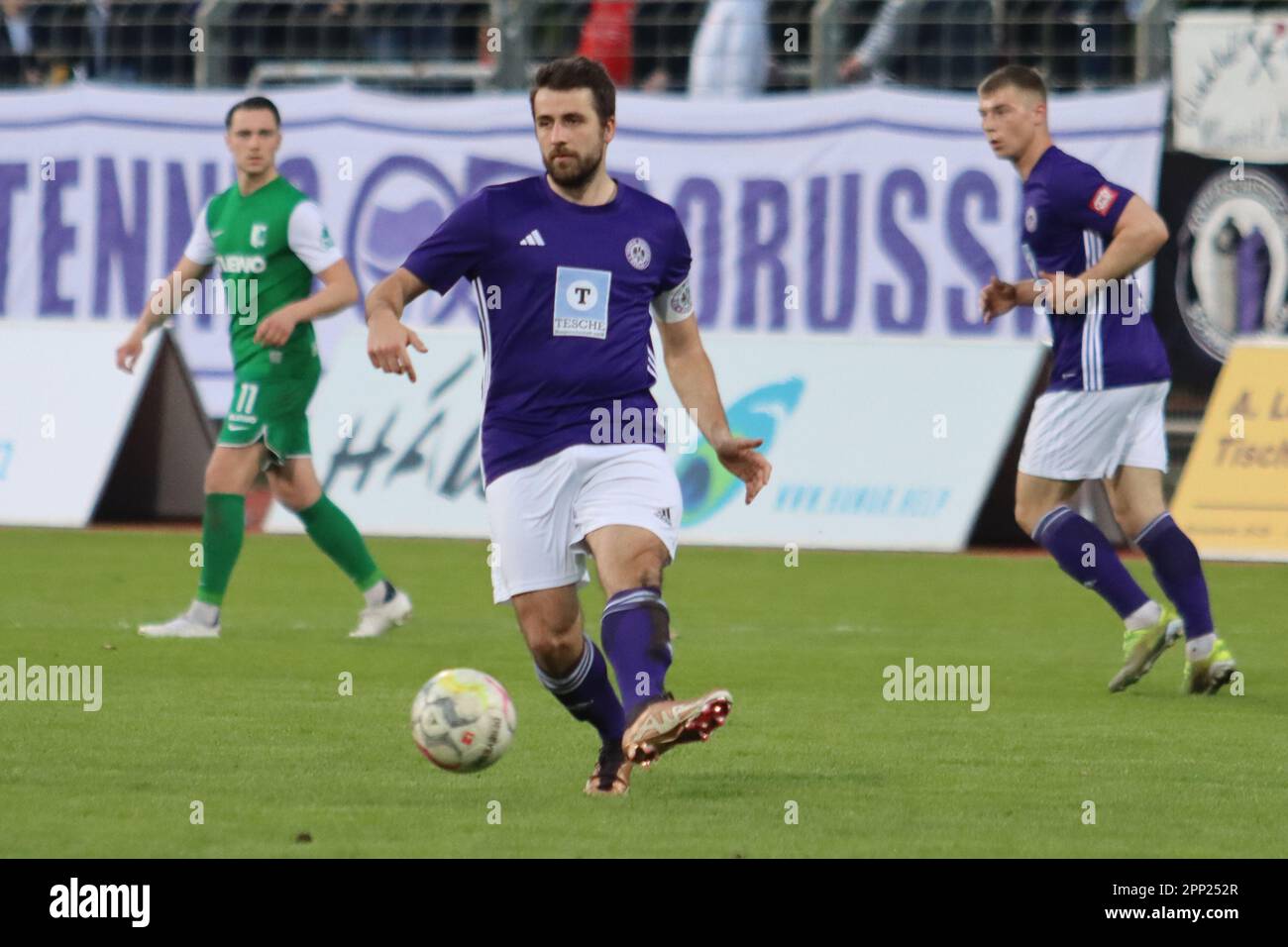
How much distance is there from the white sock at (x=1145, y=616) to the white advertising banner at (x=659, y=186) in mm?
6498

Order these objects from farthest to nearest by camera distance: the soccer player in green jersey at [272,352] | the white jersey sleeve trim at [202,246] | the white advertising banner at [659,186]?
the white advertising banner at [659,186]
the white jersey sleeve trim at [202,246]
the soccer player in green jersey at [272,352]

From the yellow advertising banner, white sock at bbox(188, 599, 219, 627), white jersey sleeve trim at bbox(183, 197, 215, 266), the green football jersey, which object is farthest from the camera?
the yellow advertising banner

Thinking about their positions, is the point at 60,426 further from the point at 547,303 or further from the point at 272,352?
the point at 547,303

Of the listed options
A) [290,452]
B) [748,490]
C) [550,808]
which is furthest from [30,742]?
[290,452]

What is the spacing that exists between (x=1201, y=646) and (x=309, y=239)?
15.0 ft

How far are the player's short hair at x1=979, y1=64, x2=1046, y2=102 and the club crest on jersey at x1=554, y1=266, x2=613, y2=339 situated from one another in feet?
11.1

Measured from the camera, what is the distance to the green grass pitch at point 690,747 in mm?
6441

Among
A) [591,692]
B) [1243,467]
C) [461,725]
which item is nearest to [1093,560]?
[591,692]

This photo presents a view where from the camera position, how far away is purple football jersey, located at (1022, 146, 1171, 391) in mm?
9797

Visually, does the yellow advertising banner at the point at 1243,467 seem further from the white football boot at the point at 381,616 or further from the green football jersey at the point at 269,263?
the green football jersey at the point at 269,263

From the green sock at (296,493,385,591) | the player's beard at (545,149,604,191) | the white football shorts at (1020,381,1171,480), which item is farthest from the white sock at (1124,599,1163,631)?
the player's beard at (545,149,604,191)

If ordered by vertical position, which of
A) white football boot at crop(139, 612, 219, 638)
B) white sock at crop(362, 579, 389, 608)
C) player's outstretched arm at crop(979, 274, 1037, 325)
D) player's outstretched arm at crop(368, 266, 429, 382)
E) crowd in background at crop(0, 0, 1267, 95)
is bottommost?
white football boot at crop(139, 612, 219, 638)

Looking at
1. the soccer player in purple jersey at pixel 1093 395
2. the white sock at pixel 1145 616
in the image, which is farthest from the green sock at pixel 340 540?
the white sock at pixel 1145 616
